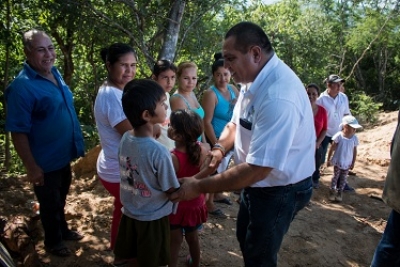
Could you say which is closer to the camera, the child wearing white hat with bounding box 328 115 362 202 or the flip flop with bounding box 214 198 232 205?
the flip flop with bounding box 214 198 232 205

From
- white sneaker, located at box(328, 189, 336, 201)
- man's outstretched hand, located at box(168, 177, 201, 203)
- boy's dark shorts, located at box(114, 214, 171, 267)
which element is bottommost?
white sneaker, located at box(328, 189, 336, 201)

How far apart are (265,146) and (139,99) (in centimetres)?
84

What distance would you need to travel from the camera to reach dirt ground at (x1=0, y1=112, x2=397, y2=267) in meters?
3.41

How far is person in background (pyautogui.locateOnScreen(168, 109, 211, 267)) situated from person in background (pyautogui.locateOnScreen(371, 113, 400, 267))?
129cm

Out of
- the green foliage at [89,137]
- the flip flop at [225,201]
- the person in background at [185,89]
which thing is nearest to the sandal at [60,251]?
the person in background at [185,89]

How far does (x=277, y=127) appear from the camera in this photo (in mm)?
1771

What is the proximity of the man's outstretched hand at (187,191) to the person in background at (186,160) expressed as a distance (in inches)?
16.0

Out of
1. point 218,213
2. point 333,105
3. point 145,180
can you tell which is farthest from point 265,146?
point 333,105

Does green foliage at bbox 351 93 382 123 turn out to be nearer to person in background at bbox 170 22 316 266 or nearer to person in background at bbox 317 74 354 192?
person in background at bbox 317 74 354 192

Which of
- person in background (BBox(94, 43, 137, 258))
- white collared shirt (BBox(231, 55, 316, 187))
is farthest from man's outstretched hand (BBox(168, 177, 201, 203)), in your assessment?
person in background (BBox(94, 43, 137, 258))

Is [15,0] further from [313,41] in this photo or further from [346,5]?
[346,5]

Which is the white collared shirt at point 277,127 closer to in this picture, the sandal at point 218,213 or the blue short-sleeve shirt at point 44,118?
the blue short-sleeve shirt at point 44,118

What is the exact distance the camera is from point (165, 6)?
18.5ft

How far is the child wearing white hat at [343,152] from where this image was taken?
5.26 m
